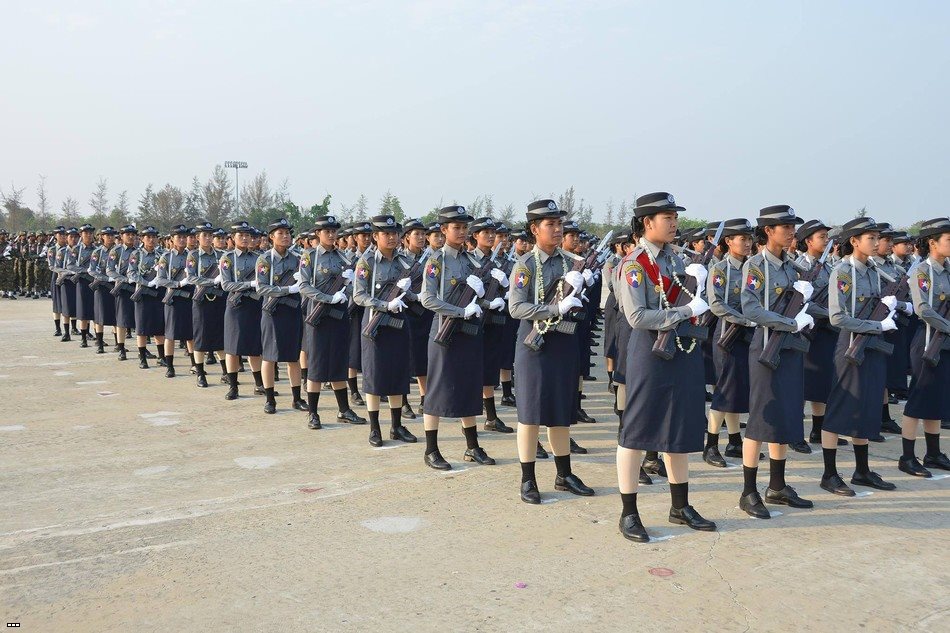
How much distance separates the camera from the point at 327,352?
8.63 meters

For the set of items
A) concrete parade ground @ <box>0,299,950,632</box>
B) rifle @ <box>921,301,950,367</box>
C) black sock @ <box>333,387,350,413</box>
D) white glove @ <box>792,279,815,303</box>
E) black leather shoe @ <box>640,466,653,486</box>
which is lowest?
concrete parade ground @ <box>0,299,950,632</box>

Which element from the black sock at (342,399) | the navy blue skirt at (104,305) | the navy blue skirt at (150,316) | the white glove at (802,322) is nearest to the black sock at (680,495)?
the white glove at (802,322)

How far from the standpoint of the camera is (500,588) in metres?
4.29

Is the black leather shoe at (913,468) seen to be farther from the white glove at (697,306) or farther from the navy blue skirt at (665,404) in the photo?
the white glove at (697,306)

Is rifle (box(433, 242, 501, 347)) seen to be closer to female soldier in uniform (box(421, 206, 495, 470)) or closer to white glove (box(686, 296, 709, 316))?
female soldier in uniform (box(421, 206, 495, 470))

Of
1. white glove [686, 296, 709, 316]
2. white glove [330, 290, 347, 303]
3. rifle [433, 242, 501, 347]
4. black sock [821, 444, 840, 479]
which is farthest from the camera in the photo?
white glove [330, 290, 347, 303]

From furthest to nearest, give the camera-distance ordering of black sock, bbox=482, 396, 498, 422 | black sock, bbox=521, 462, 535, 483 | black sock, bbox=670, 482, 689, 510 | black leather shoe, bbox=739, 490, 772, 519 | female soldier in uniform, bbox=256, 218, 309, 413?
1. female soldier in uniform, bbox=256, 218, 309, 413
2. black sock, bbox=482, 396, 498, 422
3. black sock, bbox=521, 462, 535, 483
4. black leather shoe, bbox=739, 490, 772, 519
5. black sock, bbox=670, 482, 689, 510

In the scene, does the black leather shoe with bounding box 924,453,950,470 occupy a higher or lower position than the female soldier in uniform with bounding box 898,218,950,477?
lower

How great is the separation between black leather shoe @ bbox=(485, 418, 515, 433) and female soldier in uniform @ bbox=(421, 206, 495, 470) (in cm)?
144

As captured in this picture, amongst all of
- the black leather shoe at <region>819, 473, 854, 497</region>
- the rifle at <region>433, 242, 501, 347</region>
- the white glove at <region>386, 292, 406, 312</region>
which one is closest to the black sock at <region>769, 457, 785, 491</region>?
the black leather shoe at <region>819, 473, 854, 497</region>

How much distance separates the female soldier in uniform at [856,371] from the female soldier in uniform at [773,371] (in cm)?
57

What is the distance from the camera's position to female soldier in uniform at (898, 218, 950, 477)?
6.68m

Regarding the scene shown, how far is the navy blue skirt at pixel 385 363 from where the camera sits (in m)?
7.67

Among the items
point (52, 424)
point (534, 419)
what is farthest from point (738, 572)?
point (52, 424)
